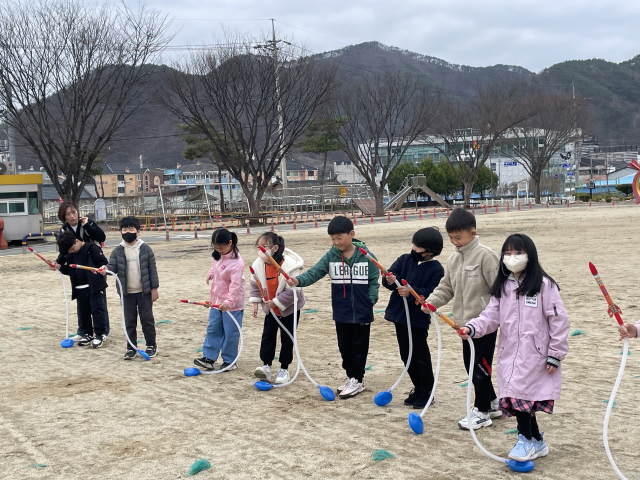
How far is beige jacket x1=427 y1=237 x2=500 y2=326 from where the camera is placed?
4.60 metres

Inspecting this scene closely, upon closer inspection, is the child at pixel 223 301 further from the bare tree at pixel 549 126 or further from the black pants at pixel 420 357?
the bare tree at pixel 549 126

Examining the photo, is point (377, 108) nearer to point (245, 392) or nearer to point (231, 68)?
point (231, 68)

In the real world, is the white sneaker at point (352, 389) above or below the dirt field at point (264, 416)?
above

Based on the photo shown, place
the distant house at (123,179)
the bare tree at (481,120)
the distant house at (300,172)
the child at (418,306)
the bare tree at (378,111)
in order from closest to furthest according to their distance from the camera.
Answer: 1. the child at (418,306)
2. the bare tree at (378,111)
3. the bare tree at (481,120)
4. the distant house at (123,179)
5. the distant house at (300,172)

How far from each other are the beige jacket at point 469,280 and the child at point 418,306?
25 cm

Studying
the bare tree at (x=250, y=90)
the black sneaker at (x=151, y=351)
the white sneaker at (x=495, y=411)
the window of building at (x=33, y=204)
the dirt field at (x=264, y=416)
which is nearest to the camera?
the dirt field at (x=264, y=416)

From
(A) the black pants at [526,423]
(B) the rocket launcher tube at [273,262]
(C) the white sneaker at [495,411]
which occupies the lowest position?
(C) the white sneaker at [495,411]

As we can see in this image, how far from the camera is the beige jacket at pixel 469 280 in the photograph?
4598mm

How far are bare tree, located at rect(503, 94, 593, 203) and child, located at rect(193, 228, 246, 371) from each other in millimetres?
50959

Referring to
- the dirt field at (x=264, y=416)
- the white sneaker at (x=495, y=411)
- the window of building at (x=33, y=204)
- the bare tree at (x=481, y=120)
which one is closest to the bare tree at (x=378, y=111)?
the bare tree at (x=481, y=120)

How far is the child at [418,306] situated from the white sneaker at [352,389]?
0.48m

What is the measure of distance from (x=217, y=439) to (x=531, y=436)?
2.11m

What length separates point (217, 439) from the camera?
4.66 m

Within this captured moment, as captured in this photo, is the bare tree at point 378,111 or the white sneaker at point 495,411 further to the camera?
the bare tree at point 378,111
